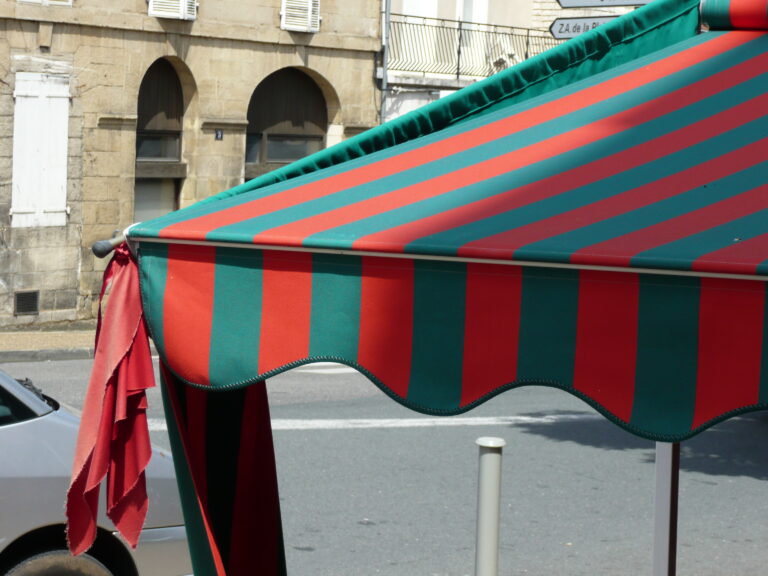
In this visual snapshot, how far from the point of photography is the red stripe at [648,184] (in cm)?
334

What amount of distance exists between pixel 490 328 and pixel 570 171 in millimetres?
657

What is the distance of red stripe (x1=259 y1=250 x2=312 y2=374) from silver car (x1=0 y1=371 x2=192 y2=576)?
257cm

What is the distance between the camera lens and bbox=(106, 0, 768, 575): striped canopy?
3211 mm

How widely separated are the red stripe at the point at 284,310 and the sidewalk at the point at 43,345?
46.6 ft

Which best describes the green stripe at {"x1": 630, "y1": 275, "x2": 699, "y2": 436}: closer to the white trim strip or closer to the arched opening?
the white trim strip

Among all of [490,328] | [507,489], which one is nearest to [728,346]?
[490,328]

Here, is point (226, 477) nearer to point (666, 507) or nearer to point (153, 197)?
point (666, 507)

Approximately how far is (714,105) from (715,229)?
2.81 feet

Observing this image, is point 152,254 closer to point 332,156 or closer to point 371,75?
point 332,156

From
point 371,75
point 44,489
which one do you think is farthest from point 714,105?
point 371,75

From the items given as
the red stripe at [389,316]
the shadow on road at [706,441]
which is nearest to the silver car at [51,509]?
the red stripe at [389,316]

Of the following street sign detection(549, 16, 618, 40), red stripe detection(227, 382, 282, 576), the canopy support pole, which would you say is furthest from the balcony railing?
red stripe detection(227, 382, 282, 576)

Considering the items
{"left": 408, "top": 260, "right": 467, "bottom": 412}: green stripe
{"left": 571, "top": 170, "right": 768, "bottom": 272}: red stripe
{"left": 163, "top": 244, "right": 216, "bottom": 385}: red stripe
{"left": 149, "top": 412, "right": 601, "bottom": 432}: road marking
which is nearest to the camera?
{"left": 571, "top": 170, "right": 768, "bottom": 272}: red stripe

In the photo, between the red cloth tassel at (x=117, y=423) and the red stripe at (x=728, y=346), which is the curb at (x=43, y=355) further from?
the red stripe at (x=728, y=346)
